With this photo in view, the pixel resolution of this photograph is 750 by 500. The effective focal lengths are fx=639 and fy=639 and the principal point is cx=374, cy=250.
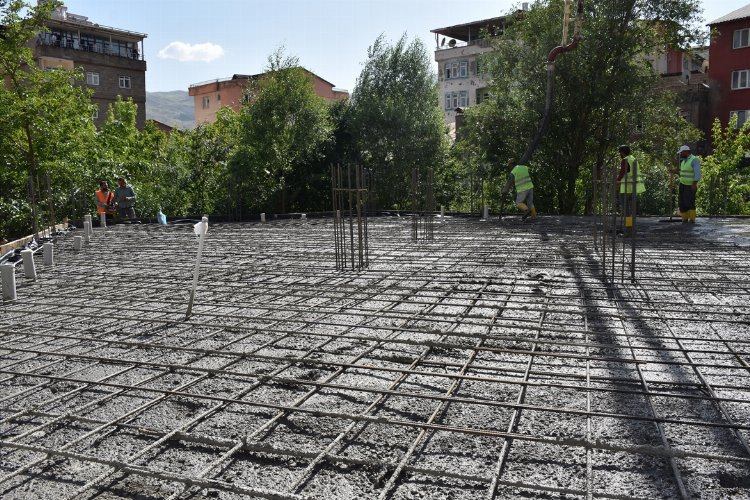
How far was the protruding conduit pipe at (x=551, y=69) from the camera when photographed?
14.7 metres

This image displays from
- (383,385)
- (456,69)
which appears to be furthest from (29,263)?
(456,69)

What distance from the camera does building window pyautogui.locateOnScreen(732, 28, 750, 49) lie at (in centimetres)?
2969

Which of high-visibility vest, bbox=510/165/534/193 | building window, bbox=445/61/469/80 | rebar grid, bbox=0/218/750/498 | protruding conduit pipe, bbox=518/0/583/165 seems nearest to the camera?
rebar grid, bbox=0/218/750/498

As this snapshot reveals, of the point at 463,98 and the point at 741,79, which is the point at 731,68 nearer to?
the point at 741,79

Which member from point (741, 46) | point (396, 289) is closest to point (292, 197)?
point (396, 289)

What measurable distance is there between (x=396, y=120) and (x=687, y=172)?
11.3 m

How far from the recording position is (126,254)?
8.95 metres

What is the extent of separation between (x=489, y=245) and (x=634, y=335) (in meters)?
4.92

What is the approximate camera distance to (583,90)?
16594 millimetres

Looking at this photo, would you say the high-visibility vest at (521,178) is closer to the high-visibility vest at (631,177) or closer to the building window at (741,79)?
the high-visibility vest at (631,177)

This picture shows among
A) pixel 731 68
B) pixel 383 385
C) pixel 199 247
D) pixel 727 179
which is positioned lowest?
pixel 383 385

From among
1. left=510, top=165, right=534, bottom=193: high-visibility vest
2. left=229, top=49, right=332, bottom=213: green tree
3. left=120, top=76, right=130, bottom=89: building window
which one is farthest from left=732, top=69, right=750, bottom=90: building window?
left=120, top=76, right=130, bottom=89: building window

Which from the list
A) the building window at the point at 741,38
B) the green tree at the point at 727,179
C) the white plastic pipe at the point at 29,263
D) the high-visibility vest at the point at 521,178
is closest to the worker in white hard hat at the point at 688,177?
the high-visibility vest at the point at 521,178

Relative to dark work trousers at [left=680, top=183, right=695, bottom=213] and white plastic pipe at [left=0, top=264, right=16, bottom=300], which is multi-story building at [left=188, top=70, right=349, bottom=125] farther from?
white plastic pipe at [left=0, top=264, right=16, bottom=300]
